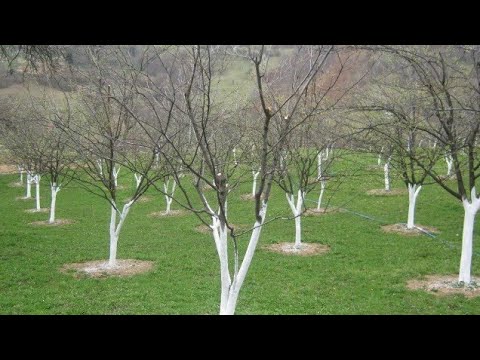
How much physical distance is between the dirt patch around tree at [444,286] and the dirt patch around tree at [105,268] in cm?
625

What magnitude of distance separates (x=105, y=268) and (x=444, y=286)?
780cm

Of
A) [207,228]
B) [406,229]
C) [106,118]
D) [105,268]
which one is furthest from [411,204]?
[106,118]

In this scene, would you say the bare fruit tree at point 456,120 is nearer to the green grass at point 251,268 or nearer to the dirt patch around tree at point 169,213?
the green grass at point 251,268

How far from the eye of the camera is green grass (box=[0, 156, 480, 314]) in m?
8.35

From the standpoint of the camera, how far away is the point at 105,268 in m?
11.1

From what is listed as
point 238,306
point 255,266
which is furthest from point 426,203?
point 238,306

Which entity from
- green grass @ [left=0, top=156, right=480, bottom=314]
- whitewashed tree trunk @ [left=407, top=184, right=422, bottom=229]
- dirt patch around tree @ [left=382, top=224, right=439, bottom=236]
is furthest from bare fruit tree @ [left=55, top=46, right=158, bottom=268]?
whitewashed tree trunk @ [left=407, top=184, right=422, bottom=229]

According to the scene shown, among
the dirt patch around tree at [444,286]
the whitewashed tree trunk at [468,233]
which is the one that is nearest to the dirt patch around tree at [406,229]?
the dirt patch around tree at [444,286]

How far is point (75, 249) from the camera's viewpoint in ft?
43.7

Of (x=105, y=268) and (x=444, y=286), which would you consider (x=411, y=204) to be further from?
(x=105, y=268)

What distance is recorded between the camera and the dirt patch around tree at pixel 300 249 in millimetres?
12469

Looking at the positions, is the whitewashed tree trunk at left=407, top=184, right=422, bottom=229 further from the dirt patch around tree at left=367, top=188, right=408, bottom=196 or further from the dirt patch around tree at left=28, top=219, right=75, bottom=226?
the dirt patch around tree at left=28, top=219, right=75, bottom=226

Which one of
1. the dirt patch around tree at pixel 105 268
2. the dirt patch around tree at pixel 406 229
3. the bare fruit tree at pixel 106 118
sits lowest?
the dirt patch around tree at pixel 105 268

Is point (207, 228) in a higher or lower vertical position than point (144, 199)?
lower
